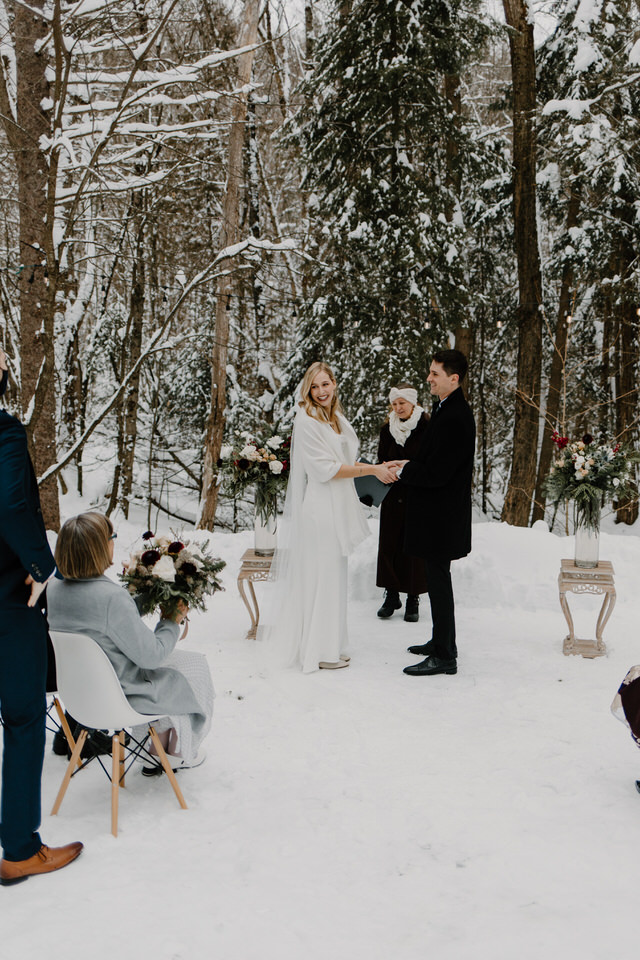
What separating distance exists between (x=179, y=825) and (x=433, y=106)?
1080cm

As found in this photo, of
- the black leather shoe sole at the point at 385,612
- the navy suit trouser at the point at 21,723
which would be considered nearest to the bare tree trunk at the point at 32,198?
the black leather shoe sole at the point at 385,612

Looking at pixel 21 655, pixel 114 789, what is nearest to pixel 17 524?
pixel 21 655

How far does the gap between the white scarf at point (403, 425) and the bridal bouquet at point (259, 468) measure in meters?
1.11

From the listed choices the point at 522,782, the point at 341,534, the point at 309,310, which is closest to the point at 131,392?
the point at 309,310

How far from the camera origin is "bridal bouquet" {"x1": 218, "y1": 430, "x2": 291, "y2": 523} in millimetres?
6254

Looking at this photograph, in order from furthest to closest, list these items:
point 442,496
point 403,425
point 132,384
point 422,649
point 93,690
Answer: point 132,384 < point 403,425 < point 422,649 < point 442,496 < point 93,690

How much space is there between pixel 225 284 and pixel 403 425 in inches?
234

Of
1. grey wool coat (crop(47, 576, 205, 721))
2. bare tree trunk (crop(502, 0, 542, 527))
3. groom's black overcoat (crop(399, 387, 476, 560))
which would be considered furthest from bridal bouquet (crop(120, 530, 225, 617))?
bare tree trunk (crop(502, 0, 542, 527))

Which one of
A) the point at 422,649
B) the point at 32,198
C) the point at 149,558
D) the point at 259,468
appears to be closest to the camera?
the point at 149,558

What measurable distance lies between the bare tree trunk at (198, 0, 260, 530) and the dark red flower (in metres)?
7.64

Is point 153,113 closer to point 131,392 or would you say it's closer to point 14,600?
point 131,392

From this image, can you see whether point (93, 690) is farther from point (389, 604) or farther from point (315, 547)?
point (389, 604)

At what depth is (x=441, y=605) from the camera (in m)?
5.47

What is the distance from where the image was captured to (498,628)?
22.1 ft
